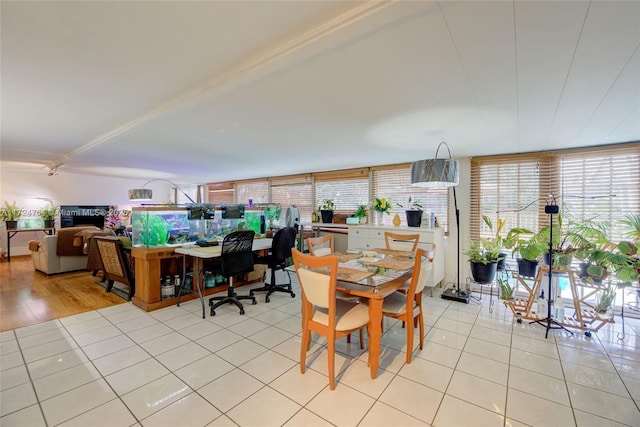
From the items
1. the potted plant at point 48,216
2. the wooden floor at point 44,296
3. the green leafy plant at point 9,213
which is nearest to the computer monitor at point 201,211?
the wooden floor at point 44,296

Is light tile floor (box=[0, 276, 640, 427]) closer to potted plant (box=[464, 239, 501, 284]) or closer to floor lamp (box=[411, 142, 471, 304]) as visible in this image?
potted plant (box=[464, 239, 501, 284])

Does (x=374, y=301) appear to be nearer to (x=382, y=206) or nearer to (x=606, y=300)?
(x=606, y=300)

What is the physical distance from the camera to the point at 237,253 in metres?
3.32

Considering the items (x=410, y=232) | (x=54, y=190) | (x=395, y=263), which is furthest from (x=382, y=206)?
(x=54, y=190)

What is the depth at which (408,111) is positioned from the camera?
2.40 metres

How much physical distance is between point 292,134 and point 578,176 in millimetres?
3851

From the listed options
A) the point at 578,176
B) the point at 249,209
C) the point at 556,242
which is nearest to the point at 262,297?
the point at 249,209

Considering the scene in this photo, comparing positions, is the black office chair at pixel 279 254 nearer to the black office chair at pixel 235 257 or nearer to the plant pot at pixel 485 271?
the black office chair at pixel 235 257

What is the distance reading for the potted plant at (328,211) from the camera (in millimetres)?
5590

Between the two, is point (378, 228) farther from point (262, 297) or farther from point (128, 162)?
point (128, 162)

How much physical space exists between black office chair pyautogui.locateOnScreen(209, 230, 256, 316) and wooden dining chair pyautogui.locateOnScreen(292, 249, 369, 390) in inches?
53.0

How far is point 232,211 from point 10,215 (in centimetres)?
599

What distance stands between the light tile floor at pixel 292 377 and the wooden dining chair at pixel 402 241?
0.99 m

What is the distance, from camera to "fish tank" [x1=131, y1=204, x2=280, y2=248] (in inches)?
133
